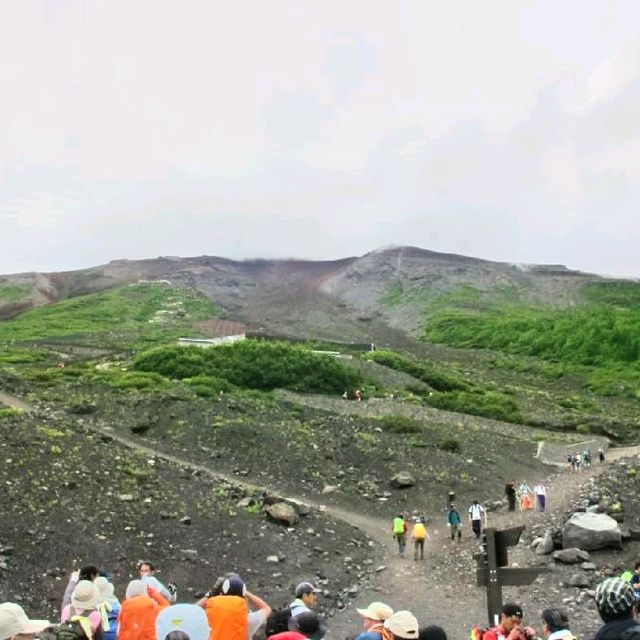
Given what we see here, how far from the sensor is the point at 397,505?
27.6 m

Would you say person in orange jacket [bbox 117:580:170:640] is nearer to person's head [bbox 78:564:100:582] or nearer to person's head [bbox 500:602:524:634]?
person's head [bbox 78:564:100:582]

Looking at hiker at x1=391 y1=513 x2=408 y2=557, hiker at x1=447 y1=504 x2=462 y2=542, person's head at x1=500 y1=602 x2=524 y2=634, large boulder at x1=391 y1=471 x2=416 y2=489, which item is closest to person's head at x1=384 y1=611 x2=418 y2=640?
person's head at x1=500 y1=602 x2=524 y2=634

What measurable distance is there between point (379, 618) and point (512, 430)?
44.9 m

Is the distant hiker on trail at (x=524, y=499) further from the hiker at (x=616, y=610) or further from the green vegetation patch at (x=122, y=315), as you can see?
the green vegetation patch at (x=122, y=315)

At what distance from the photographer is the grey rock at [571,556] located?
18.0 meters

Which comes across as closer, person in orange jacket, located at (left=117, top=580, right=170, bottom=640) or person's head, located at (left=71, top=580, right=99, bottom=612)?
person in orange jacket, located at (left=117, top=580, right=170, bottom=640)

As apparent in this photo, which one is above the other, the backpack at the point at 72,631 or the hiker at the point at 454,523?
the backpack at the point at 72,631

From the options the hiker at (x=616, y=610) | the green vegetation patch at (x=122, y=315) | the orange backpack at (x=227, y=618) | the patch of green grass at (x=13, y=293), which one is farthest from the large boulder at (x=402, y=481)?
the patch of green grass at (x=13, y=293)

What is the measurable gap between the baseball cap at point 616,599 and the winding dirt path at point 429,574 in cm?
1020

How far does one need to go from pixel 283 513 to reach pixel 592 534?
9.10m

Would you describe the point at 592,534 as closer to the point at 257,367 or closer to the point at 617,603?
the point at 617,603

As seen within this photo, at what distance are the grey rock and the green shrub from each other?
20.2 m

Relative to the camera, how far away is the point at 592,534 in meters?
18.8

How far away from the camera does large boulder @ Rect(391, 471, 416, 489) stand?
95.9ft
